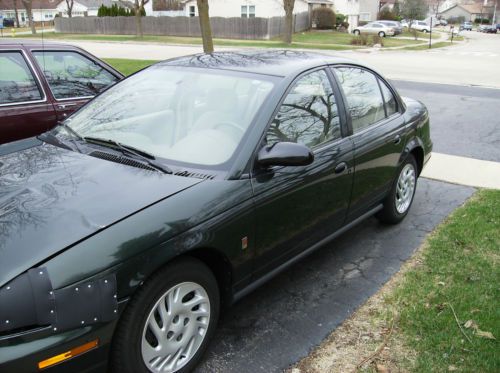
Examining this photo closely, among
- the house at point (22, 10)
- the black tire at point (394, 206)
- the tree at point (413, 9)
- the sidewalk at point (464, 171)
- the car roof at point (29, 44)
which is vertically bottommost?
the sidewalk at point (464, 171)

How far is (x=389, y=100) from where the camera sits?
4531mm

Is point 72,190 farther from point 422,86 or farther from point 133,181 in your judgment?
point 422,86

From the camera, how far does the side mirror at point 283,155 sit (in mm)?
2873

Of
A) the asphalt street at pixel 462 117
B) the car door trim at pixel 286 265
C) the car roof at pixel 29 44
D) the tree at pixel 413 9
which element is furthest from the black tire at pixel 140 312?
the tree at pixel 413 9

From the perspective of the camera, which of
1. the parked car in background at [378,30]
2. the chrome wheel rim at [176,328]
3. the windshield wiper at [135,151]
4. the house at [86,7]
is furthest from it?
the house at [86,7]

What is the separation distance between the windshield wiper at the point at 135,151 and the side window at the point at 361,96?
1.61m

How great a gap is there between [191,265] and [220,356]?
71 centimetres

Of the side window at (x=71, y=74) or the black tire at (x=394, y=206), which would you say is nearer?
the black tire at (x=394, y=206)

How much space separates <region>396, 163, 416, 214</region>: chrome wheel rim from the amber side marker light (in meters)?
3.30

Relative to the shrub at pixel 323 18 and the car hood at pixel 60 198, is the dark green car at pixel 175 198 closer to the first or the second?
the car hood at pixel 60 198

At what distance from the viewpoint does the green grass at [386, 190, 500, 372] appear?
2.95 meters

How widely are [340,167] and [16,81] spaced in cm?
327

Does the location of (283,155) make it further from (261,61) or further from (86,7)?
(86,7)

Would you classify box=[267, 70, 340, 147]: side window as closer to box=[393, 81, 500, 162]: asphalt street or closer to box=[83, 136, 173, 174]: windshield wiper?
box=[83, 136, 173, 174]: windshield wiper
